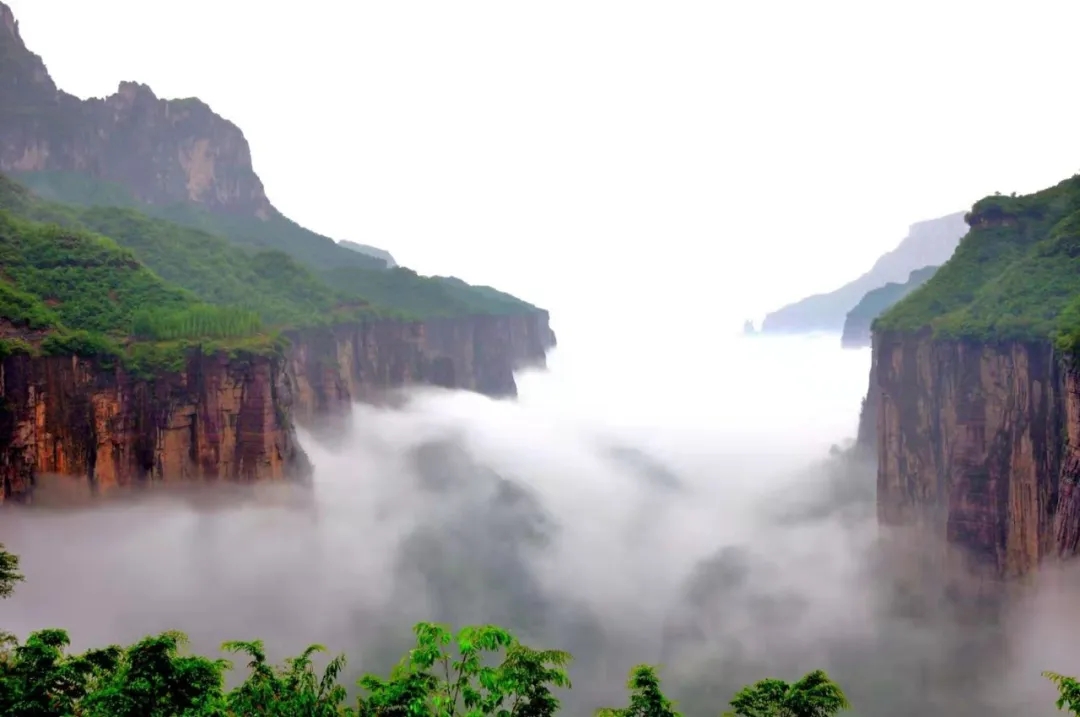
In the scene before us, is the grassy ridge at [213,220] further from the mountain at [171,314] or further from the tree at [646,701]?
the tree at [646,701]

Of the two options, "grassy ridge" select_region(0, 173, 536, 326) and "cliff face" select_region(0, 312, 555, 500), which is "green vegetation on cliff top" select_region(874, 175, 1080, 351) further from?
"grassy ridge" select_region(0, 173, 536, 326)

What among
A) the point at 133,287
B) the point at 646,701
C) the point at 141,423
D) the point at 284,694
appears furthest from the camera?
the point at 133,287

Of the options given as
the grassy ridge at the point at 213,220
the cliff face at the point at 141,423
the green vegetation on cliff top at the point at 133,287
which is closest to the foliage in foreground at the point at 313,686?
the cliff face at the point at 141,423

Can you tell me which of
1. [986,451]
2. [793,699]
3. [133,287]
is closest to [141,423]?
[133,287]

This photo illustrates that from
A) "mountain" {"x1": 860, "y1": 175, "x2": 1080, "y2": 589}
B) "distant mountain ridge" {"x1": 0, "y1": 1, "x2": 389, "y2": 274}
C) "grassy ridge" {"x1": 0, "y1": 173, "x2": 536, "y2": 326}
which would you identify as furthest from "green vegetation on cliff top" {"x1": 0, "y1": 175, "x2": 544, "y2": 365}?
"mountain" {"x1": 860, "y1": 175, "x2": 1080, "y2": 589}

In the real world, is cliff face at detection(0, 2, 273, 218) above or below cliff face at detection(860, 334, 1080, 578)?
above

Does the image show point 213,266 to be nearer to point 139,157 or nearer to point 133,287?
point 133,287
